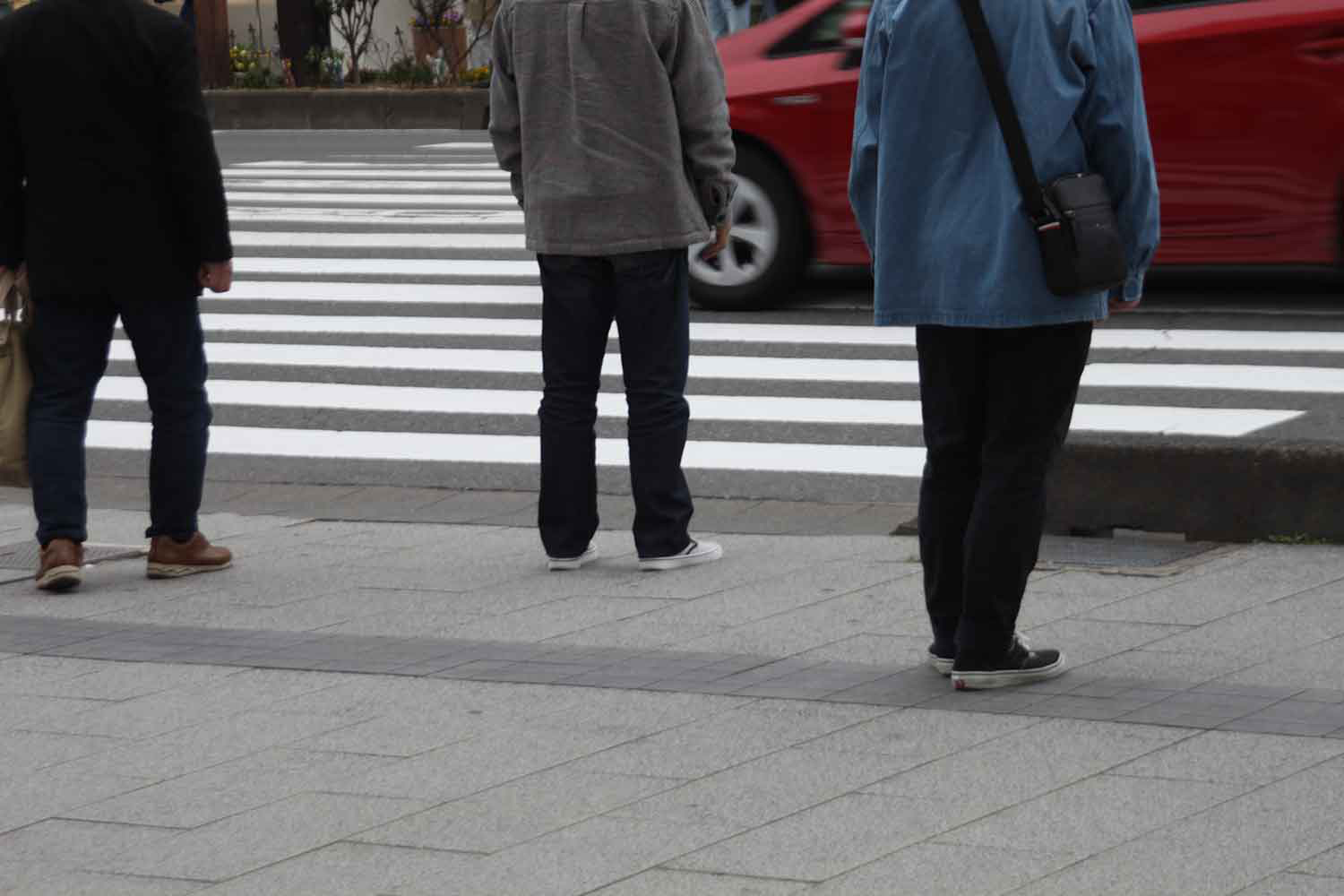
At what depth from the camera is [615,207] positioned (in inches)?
249

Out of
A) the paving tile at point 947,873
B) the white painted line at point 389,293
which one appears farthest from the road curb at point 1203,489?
the white painted line at point 389,293

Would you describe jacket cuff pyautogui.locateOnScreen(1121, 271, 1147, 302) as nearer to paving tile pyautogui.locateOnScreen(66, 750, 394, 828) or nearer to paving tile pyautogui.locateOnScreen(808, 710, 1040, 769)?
paving tile pyautogui.locateOnScreen(808, 710, 1040, 769)

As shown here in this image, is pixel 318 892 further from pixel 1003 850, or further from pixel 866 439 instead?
pixel 866 439

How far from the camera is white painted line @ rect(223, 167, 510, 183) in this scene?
1812 centimetres

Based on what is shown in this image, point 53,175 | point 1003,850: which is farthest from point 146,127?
point 1003,850

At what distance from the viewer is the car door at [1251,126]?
9.82 meters

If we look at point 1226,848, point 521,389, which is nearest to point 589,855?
point 1226,848

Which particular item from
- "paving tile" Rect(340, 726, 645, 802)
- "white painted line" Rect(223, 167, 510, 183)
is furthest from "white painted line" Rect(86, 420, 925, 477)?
"white painted line" Rect(223, 167, 510, 183)

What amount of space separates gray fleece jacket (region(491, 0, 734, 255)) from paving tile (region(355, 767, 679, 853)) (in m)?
2.16

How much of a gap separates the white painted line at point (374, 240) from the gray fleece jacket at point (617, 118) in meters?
7.14

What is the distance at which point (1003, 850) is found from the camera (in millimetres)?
3908

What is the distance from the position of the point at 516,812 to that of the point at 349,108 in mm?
23140

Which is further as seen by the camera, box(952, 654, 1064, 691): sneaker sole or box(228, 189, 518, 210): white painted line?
box(228, 189, 518, 210): white painted line

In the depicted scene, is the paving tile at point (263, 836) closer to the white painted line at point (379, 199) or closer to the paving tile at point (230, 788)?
the paving tile at point (230, 788)
